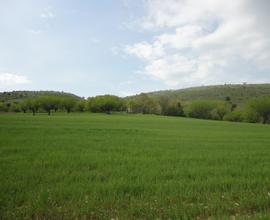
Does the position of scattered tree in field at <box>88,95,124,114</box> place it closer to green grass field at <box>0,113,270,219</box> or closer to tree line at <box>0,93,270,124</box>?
tree line at <box>0,93,270,124</box>

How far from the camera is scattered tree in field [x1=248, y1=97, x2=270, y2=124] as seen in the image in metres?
106

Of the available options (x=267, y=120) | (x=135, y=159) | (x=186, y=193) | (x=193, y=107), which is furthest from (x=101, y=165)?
(x=193, y=107)

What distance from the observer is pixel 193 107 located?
443ft

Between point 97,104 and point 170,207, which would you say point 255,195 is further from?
point 97,104

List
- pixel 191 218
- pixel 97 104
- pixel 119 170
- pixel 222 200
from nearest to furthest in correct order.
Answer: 1. pixel 191 218
2. pixel 222 200
3. pixel 119 170
4. pixel 97 104

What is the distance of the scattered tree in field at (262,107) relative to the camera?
106 meters

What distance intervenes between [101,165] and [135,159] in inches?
101

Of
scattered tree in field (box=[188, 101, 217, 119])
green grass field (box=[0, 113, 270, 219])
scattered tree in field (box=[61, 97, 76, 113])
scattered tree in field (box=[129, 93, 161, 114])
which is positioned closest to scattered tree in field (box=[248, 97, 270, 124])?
scattered tree in field (box=[188, 101, 217, 119])

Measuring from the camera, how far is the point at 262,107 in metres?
107

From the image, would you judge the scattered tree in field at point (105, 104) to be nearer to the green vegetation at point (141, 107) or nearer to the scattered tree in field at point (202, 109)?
the green vegetation at point (141, 107)

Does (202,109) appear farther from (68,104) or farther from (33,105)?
(33,105)

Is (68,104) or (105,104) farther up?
(68,104)

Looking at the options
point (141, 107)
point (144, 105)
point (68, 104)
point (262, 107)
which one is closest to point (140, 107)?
point (141, 107)

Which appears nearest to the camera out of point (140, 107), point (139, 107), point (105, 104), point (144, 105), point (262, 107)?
point (262, 107)
